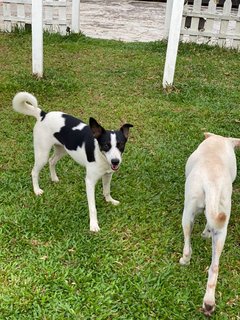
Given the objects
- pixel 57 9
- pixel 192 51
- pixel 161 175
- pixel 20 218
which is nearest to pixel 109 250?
pixel 20 218

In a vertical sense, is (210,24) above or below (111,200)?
above

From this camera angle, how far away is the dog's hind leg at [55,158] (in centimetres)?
409

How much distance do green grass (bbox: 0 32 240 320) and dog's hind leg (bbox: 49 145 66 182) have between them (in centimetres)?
9

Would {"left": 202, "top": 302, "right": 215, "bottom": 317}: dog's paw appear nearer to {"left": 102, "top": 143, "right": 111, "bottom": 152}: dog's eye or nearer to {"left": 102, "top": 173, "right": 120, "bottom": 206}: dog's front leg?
{"left": 102, "top": 143, "right": 111, "bottom": 152}: dog's eye

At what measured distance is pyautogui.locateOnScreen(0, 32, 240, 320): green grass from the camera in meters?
2.86

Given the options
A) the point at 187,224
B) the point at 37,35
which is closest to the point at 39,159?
the point at 187,224

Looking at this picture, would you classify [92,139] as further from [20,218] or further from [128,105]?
[128,105]

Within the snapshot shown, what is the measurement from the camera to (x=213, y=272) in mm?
2736

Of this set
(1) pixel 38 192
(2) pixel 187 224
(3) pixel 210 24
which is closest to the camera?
Answer: (2) pixel 187 224

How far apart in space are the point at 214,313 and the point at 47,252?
1.32m

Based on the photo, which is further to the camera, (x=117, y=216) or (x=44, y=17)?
(x=44, y=17)

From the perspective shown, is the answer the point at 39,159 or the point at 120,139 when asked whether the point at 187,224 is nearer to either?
the point at 120,139

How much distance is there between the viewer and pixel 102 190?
4.18 metres

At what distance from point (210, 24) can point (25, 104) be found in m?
6.88
